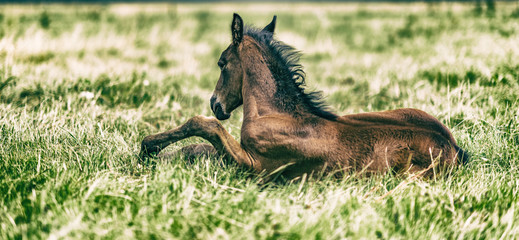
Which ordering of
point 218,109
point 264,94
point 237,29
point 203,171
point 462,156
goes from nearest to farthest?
point 203,171 → point 462,156 → point 264,94 → point 237,29 → point 218,109

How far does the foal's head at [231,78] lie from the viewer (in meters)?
3.84

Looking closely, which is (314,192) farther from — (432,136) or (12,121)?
(12,121)

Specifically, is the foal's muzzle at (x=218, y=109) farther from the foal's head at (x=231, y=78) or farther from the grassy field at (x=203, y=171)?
the grassy field at (x=203, y=171)

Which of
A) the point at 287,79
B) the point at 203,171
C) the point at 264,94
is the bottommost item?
the point at 203,171

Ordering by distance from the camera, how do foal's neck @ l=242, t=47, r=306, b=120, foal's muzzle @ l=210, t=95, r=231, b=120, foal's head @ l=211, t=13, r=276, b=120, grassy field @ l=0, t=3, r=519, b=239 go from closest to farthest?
grassy field @ l=0, t=3, r=519, b=239 → foal's neck @ l=242, t=47, r=306, b=120 → foal's head @ l=211, t=13, r=276, b=120 → foal's muzzle @ l=210, t=95, r=231, b=120

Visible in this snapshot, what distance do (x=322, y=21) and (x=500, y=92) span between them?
1469 centimetres

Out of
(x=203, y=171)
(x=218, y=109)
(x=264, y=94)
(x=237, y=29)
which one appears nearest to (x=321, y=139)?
(x=264, y=94)

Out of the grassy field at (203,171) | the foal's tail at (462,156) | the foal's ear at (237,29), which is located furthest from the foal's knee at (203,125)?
the foal's tail at (462,156)

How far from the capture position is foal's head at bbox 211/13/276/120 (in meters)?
3.84

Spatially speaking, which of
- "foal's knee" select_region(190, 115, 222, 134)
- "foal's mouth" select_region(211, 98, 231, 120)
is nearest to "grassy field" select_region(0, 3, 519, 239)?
"foal's knee" select_region(190, 115, 222, 134)

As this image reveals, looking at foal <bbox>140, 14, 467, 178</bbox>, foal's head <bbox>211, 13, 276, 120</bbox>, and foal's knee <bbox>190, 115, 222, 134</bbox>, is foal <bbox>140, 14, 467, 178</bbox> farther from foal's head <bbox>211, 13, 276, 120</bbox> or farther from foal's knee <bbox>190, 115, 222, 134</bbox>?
foal's head <bbox>211, 13, 276, 120</bbox>

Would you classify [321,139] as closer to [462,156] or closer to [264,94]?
[264,94]

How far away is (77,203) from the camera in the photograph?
2.83 metres

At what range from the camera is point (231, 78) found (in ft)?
12.8
